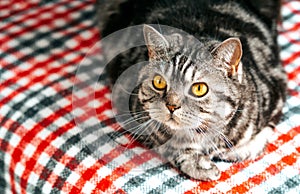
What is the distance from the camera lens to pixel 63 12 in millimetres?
1919

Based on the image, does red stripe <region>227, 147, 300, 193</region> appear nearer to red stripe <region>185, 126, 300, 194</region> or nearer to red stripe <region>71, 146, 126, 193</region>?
red stripe <region>185, 126, 300, 194</region>

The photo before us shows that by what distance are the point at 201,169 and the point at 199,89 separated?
216 mm

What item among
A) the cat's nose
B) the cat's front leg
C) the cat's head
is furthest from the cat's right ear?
the cat's front leg

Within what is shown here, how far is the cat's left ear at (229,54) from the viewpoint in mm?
1104

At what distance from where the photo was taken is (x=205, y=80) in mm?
1132

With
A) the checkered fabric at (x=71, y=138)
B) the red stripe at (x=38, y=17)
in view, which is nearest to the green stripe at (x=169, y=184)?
the checkered fabric at (x=71, y=138)

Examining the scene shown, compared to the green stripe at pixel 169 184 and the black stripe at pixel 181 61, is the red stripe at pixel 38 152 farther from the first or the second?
the black stripe at pixel 181 61

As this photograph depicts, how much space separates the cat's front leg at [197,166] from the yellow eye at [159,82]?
0.20 m

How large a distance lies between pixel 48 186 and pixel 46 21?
72 centimetres

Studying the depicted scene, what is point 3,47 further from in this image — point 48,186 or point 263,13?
point 263,13

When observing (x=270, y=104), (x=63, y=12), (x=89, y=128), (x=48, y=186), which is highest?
(x=63, y=12)

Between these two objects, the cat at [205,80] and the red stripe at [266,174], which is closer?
the cat at [205,80]

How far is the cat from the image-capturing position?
114cm

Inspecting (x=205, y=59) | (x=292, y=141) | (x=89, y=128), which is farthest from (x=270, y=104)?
(x=89, y=128)
